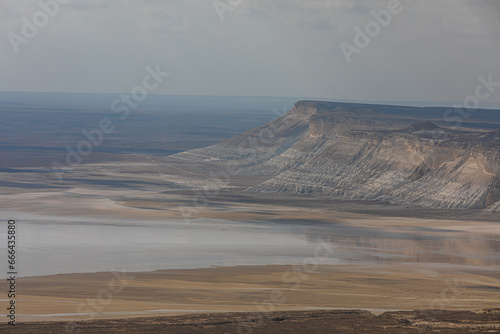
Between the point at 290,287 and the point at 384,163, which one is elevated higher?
the point at 384,163

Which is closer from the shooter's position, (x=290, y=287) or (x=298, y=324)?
(x=298, y=324)

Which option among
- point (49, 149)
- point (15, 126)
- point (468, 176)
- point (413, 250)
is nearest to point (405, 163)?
point (468, 176)

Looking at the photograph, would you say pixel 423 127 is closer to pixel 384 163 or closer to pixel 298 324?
pixel 384 163

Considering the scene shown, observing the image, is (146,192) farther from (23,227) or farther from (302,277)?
(302,277)

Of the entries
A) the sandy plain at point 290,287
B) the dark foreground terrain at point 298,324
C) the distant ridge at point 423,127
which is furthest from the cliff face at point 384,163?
the dark foreground terrain at point 298,324

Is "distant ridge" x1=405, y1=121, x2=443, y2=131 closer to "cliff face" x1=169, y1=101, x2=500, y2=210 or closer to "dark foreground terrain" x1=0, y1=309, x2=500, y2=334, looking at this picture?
"cliff face" x1=169, y1=101, x2=500, y2=210

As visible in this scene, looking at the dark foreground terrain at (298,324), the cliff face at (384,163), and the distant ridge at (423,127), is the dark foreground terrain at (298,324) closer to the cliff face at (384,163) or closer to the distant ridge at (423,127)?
the cliff face at (384,163)

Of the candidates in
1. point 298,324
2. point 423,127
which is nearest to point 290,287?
point 298,324
